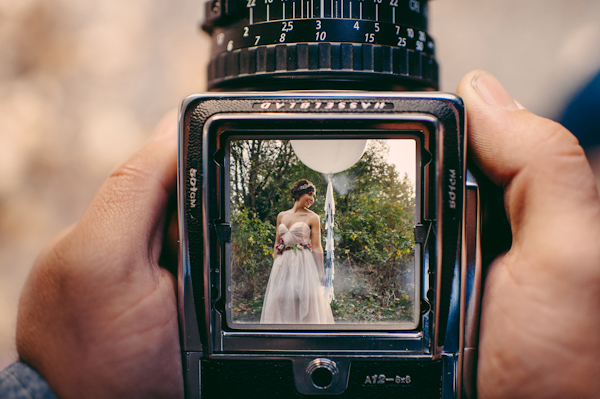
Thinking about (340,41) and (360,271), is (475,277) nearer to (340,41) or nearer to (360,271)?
(360,271)

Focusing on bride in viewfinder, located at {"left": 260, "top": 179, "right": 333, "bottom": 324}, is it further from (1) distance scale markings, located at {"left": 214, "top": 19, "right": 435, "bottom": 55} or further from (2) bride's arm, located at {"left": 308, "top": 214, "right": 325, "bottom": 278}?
(1) distance scale markings, located at {"left": 214, "top": 19, "right": 435, "bottom": 55}

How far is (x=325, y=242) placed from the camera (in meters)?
0.47

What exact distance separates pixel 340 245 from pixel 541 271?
20 cm

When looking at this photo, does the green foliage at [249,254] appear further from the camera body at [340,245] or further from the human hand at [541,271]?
the human hand at [541,271]

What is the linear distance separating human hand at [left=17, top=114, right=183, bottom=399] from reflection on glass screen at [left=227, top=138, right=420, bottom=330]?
0.09 metres

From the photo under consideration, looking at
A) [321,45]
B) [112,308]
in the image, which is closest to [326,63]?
[321,45]

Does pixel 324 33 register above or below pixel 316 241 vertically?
above

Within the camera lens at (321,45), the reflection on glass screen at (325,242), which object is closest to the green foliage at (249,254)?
the reflection on glass screen at (325,242)

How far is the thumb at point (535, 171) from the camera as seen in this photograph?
448mm

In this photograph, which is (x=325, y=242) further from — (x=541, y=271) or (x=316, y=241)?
(x=541, y=271)

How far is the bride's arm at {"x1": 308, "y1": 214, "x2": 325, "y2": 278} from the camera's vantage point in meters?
0.47

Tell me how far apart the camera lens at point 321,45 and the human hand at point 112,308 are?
17cm

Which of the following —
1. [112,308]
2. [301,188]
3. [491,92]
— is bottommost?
[112,308]

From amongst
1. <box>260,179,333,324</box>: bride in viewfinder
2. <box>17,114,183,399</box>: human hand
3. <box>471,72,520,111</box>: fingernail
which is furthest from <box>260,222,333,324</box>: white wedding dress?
<box>471,72,520,111</box>: fingernail
